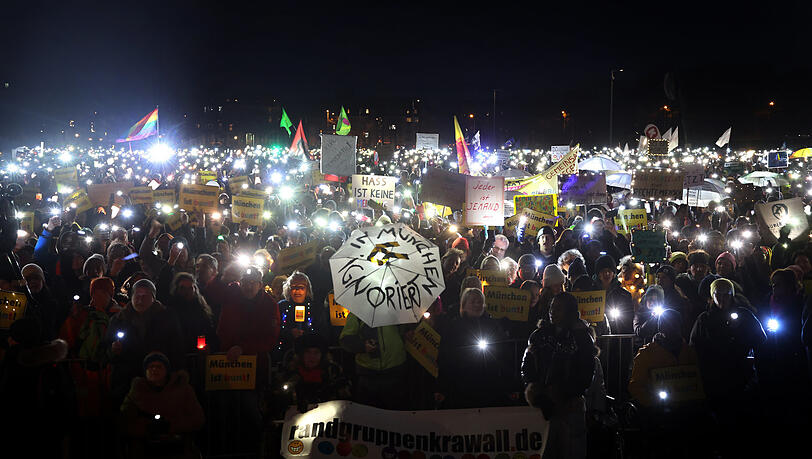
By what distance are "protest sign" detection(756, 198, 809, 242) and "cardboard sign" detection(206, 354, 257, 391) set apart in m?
9.02

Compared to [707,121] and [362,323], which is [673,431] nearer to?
[362,323]

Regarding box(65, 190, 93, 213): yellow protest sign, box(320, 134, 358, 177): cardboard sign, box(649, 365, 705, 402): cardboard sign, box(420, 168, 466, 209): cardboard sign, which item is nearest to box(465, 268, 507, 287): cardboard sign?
box(649, 365, 705, 402): cardboard sign

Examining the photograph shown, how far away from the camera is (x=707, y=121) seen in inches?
2419

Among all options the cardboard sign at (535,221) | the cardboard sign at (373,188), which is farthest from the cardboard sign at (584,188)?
the cardboard sign at (373,188)

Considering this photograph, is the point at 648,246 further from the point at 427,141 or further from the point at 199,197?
the point at 427,141

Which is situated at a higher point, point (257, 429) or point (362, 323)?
point (362, 323)

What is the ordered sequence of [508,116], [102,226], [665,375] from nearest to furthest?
[665,375] → [102,226] → [508,116]

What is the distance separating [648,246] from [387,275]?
588cm

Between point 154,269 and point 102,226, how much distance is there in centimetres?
411

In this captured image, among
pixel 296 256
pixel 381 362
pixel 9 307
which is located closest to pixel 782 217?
pixel 296 256

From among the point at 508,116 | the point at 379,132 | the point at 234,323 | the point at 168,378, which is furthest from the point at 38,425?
the point at 379,132

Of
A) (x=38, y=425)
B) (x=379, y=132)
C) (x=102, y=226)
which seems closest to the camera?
(x=38, y=425)

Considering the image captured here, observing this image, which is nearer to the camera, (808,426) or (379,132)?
(808,426)

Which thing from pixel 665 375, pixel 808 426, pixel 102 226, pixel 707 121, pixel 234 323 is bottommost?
pixel 808 426
